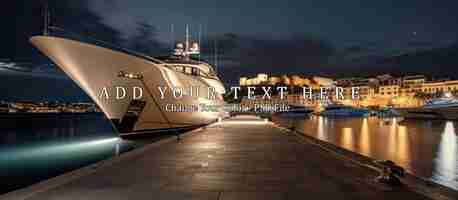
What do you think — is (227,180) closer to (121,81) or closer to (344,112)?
(121,81)

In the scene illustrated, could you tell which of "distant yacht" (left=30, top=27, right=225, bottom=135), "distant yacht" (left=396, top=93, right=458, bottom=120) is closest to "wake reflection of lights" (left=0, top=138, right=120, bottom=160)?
"distant yacht" (left=30, top=27, right=225, bottom=135)

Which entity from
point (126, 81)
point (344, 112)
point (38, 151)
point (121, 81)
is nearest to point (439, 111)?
point (344, 112)

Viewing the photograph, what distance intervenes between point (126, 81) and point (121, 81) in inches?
14.4

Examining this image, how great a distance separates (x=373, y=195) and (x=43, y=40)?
1989cm

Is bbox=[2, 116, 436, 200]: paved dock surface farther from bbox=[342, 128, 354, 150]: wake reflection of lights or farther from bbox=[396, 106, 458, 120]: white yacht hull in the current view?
bbox=[396, 106, 458, 120]: white yacht hull

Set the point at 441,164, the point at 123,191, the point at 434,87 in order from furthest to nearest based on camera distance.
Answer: the point at 434,87
the point at 441,164
the point at 123,191

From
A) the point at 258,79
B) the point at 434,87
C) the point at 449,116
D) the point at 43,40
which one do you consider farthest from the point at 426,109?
the point at 258,79

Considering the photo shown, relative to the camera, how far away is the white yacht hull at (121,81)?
70.6ft

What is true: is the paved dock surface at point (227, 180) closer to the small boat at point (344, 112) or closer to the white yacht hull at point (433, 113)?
the white yacht hull at point (433, 113)

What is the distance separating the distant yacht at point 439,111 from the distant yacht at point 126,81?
67.6 metres

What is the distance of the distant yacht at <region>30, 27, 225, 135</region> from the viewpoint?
21.6 metres

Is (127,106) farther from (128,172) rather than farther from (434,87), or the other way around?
(434,87)

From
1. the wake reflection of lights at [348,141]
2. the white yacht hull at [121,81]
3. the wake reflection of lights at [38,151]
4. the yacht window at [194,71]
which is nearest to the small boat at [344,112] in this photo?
the wake reflection of lights at [348,141]

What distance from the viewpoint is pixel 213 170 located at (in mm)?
8781
